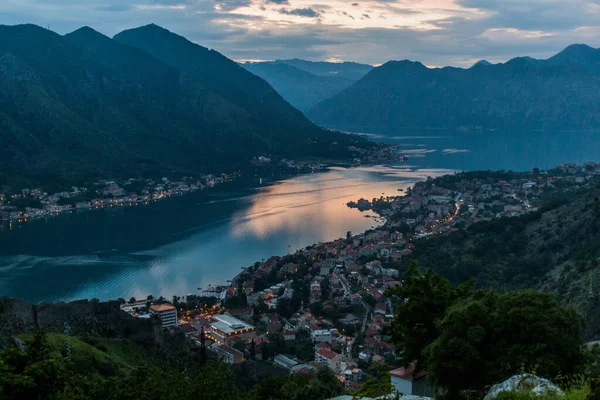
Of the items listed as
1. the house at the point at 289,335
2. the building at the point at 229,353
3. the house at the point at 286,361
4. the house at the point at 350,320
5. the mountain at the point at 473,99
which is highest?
the mountain at the point at 473,99

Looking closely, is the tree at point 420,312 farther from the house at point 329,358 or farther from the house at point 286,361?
the house at point 286,361

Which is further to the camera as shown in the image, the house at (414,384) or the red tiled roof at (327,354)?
the red tiled roof at (327,354)

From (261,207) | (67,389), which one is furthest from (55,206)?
(67,389)

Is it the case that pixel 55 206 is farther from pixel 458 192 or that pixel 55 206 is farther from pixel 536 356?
pixel 536 356

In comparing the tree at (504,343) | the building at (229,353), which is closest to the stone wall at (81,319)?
the building at (229,353)

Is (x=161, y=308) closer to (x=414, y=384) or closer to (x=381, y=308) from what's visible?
(x=381, y=308)

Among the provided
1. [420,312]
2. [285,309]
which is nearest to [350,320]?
[285,309]
